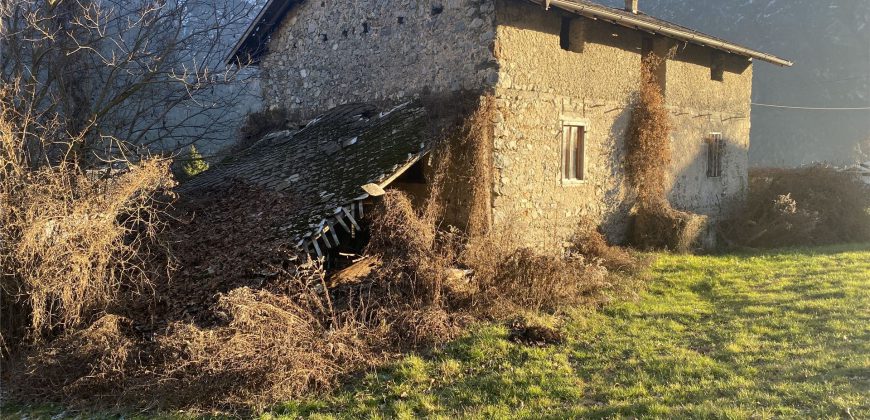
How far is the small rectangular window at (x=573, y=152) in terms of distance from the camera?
33.3ft

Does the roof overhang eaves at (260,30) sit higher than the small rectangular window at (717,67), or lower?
higher

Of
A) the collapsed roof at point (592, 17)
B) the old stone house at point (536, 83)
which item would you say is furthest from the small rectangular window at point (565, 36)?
the collapsed roof at point (592, 17)

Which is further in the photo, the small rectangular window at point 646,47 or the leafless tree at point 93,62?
the small rectangular window at point 646,47

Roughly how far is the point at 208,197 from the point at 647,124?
8.84 metres

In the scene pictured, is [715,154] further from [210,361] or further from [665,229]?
[210,361]

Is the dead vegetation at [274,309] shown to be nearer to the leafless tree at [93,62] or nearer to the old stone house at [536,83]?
the old stone house at [536,83]

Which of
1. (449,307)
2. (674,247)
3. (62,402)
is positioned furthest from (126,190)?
(674,247)

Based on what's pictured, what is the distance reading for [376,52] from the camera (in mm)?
10953

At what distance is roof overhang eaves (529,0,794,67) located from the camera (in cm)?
875

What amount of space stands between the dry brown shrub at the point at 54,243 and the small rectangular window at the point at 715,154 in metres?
12.6

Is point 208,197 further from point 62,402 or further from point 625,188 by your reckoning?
point 625,188

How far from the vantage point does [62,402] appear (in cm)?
539

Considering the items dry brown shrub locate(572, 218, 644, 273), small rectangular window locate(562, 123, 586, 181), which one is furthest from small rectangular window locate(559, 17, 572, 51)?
dry brown shrub locate(572, 218, 644, 273)

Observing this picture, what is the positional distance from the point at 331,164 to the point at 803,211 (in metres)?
11.9
